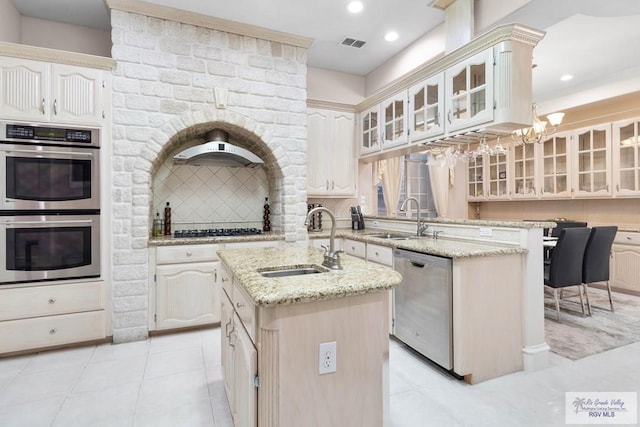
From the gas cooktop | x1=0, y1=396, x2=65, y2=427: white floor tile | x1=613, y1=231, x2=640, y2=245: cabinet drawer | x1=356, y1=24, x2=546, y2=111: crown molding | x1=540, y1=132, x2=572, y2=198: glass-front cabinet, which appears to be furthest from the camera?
x1=540, y1=132, x2=572, y2=198: glass-front cabinet

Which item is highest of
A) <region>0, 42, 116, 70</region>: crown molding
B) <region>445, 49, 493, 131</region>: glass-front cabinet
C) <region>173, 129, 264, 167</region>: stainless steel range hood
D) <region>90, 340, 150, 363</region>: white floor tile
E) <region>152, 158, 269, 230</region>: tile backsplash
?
<region>0, 42, 116, 70</region>: crown molding

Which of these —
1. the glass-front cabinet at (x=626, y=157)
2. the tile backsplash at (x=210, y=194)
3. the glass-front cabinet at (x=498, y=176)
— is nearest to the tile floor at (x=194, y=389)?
the tile backsplash at (x=210, y=194)

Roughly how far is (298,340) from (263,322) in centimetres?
15

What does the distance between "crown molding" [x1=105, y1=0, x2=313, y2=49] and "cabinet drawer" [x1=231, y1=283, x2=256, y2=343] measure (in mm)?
2708

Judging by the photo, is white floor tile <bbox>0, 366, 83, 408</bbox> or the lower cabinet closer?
the lower cabinet

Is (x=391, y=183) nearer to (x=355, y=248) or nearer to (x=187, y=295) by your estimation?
(x=355, y=248)

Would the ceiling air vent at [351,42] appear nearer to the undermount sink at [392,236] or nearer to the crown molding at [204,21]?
the crown molding at [204,21]

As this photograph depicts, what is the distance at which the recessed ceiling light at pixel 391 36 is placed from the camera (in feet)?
11.4

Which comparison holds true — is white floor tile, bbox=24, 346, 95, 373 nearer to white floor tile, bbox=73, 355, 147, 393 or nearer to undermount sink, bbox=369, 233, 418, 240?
white floor tile, bbox=73, 355, 147, 393

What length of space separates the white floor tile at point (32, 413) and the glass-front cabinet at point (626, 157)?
618 centimetres

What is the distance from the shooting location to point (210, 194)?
375 cm

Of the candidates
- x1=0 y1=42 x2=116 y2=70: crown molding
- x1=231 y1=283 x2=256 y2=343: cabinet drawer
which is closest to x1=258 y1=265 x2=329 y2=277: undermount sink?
x1=231 y1=283 x2=256 y2=343: cabinet drawer

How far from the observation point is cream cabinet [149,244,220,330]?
3.01 metres

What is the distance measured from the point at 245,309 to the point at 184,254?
1926 millimetres
